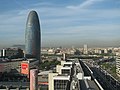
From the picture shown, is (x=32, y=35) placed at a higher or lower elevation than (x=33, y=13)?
lower

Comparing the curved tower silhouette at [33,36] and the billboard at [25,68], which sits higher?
the curved tower silhouette at [33,36]

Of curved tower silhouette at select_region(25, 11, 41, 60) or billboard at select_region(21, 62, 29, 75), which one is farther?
curved tower silhouette at select_region(25, 11, 41, 60)

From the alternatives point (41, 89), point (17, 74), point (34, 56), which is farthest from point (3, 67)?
point (34, 56)

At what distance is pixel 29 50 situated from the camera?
2082 inches

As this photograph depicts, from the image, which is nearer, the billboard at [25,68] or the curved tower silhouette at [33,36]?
the billboard at [25,68]

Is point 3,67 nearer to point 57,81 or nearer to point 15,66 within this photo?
point 15,66

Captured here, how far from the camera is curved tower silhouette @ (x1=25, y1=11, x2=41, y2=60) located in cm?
5153

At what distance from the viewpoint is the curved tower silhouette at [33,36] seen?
5153 cm

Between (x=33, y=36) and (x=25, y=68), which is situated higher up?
(x=33, y=36)

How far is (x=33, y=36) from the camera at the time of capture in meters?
51.8

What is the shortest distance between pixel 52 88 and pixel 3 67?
20.2 m

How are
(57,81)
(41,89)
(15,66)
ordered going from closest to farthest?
(57,81) → (41,89) → (15,66)

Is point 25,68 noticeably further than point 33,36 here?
No

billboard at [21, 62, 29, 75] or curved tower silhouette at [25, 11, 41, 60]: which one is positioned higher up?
curved tower silhouette at [25, 11, 41, 60]
